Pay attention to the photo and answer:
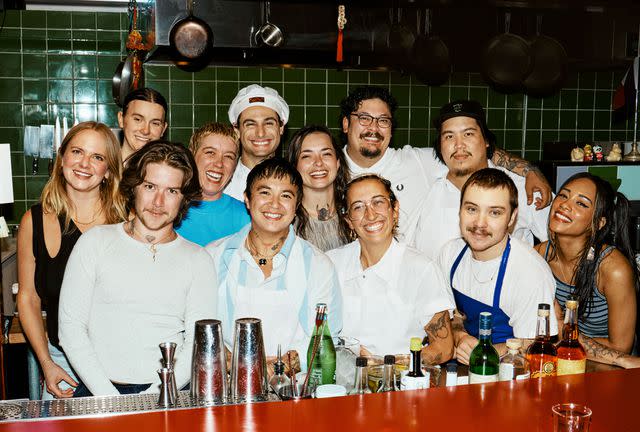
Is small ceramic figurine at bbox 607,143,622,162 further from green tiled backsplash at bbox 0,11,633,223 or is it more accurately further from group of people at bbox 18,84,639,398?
group of people at bbox 18,84,639,398

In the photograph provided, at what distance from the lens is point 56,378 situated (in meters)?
2.40

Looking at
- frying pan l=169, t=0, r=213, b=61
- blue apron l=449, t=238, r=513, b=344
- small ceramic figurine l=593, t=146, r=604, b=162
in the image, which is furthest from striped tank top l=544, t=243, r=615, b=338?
small ceramic figurine l=593, t=146, r=604, b=162

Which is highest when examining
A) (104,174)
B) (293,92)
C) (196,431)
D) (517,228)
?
(293,92)

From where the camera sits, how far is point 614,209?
2.74 meters

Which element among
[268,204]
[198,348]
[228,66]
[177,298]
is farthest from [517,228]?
[228,66]

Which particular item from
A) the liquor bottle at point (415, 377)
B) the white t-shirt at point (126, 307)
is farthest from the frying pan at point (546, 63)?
the liquor bottle at point (415, 377)

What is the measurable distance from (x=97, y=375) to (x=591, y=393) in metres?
1.43

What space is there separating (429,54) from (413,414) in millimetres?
3714

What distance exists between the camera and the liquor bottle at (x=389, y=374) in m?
1.67

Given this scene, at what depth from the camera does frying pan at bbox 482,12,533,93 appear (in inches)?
182

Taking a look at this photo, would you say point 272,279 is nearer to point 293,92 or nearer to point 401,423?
point 401,423

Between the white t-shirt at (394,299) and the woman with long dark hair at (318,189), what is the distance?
18.7 inches

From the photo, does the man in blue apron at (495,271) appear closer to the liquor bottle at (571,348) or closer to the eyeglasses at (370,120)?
the liquor bottle at (571,348)

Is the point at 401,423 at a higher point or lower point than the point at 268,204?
lower
